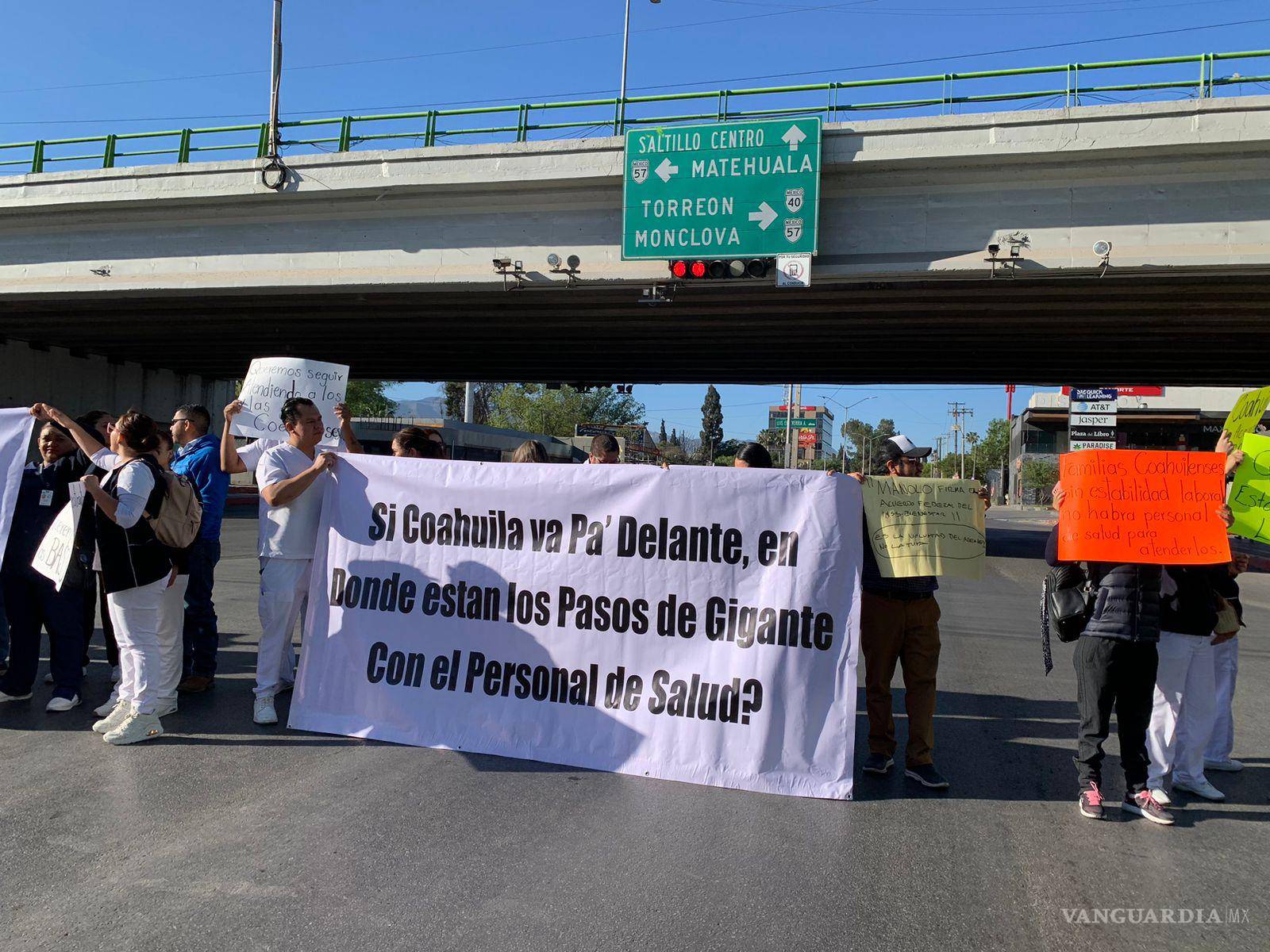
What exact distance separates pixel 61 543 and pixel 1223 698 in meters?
6.66

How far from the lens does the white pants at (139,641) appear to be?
514cm

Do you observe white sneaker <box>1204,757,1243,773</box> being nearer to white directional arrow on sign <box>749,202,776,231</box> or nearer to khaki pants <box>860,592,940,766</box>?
khaki pants <box>860,592,940,766</box>

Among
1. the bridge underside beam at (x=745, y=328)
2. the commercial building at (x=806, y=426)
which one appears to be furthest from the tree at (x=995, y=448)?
the bridge underside beam at (x=745, y=328)

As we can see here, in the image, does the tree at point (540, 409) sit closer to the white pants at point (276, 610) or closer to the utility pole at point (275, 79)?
the utility pole at point (275, 79)

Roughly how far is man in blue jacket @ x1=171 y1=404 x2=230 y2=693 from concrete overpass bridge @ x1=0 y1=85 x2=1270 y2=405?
11381 mm

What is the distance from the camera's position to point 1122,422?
59.8 metres

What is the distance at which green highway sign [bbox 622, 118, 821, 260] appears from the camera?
50.9ft

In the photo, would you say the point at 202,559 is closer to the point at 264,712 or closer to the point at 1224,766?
the point at 264,712

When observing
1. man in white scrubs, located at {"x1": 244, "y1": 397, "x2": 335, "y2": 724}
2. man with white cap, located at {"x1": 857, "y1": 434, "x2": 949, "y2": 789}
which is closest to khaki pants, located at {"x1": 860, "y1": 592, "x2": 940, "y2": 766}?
man with white cap, located at {"x1": 857, "y1": 434, "x2": 949, "y2": 789}

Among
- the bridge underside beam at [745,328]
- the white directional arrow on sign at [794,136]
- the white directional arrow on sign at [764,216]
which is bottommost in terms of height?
the bridge underside beam at [745,328]

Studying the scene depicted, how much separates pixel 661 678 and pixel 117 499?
3.11 m

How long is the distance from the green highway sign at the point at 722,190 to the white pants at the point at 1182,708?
11861 mm

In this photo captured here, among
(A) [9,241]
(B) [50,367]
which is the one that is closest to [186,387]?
(B) [50,367]

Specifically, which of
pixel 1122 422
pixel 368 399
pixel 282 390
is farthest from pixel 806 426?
pixel 282 390
